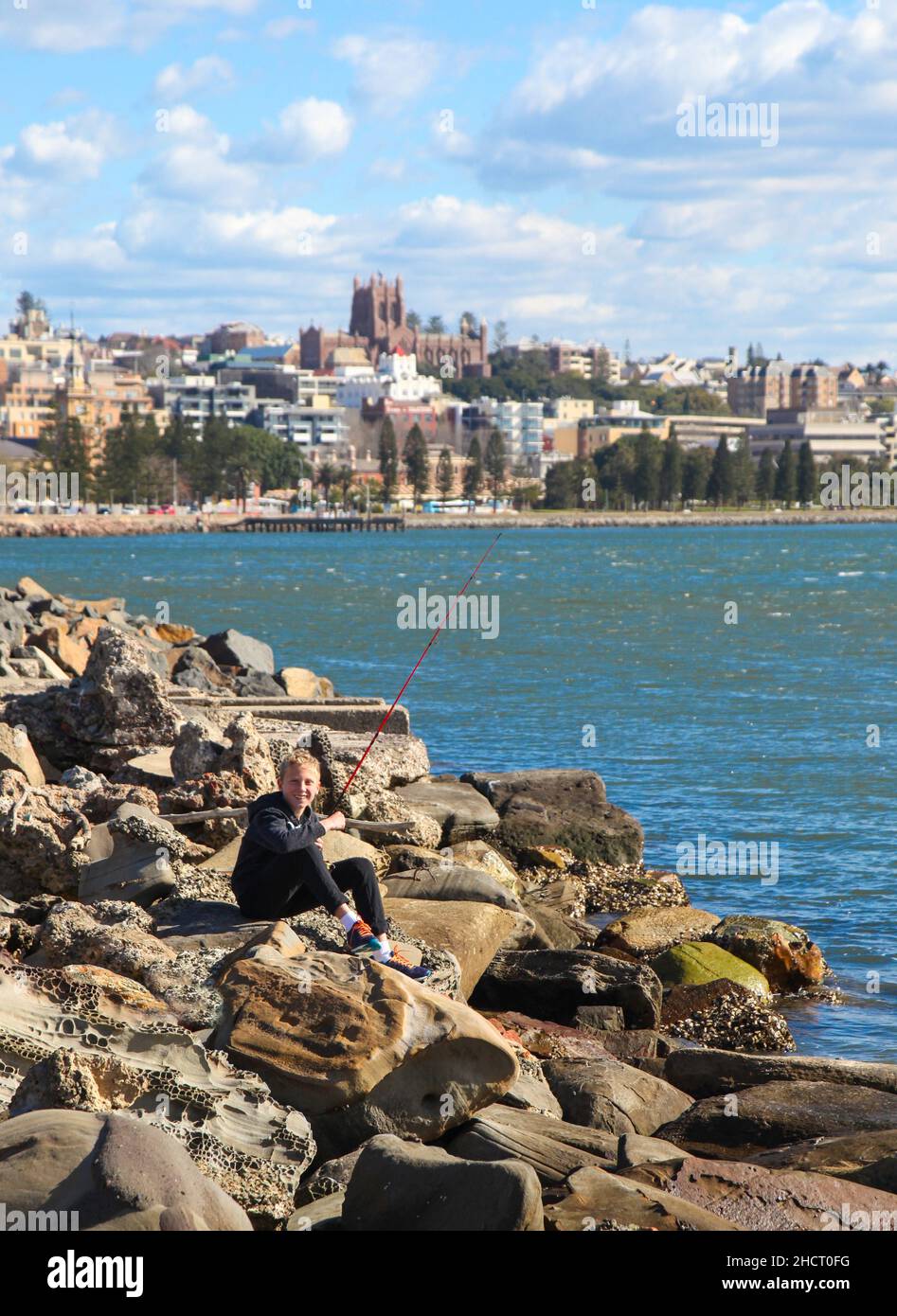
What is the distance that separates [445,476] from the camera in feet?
585

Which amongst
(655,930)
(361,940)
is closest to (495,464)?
(655,930)

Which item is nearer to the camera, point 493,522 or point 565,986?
point 565,986

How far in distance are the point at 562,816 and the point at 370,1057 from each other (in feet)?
26.2

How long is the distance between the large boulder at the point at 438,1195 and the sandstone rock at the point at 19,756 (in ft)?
19.0

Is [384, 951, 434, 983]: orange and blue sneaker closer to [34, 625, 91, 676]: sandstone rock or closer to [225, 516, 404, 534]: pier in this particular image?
[34, 625, 91, 676]: sandstone rock

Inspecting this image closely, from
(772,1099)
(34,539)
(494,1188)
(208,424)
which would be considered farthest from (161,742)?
(208,424)

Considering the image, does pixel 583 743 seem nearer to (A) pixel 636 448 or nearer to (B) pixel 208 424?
(B) pixel 208 424

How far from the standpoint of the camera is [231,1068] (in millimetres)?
6031

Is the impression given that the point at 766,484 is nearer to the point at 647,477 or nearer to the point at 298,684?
the point at 647,477

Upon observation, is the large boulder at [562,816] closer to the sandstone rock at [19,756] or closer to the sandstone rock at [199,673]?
the sandstone rock at [19,756]

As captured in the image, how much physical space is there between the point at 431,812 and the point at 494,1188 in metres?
7.08

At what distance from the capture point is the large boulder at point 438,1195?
5121mm

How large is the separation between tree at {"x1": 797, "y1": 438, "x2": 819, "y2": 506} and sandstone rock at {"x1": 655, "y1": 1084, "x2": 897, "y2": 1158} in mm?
177072

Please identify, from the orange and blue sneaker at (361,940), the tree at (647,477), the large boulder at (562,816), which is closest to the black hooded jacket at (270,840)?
the orange and blue sneaker at (361,940)
